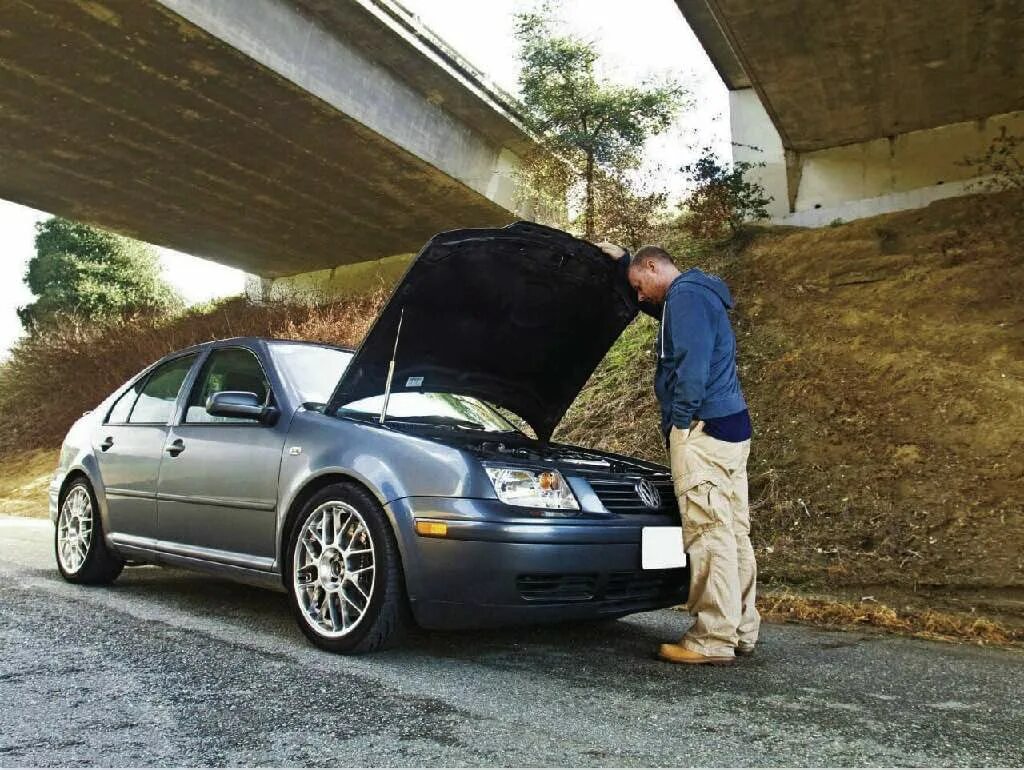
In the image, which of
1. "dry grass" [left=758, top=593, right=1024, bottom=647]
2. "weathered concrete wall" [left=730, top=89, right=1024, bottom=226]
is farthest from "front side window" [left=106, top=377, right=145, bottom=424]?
"weathered concrete wall" [left=730, top=89, right=1024, bottom=226]

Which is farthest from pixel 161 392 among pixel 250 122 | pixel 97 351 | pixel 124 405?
pixel 97 351

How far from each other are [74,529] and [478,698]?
372 cm

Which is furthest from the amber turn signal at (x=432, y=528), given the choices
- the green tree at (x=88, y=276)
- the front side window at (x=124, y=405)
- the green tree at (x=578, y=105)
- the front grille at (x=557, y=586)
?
the green tree at (x=88, y=276)

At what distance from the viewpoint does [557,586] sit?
11.4 ft

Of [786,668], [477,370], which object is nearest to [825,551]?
[786,668]

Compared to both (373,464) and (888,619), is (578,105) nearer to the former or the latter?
(888,619)

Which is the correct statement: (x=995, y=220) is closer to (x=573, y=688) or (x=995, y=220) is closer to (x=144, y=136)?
(x=573, y=688)

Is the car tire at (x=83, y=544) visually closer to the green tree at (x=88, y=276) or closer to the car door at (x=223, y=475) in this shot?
the car door at (x=223, y=475)

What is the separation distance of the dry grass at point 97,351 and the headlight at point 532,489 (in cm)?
1323

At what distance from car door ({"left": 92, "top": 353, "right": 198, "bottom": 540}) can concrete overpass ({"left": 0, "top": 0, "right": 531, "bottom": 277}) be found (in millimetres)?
6633

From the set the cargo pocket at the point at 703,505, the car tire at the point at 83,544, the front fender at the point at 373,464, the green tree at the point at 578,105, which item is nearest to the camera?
the front fender at the point at 373,464

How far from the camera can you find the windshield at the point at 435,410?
432cm

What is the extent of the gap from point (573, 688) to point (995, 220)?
9.42 m

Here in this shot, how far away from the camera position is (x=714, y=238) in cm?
1242
